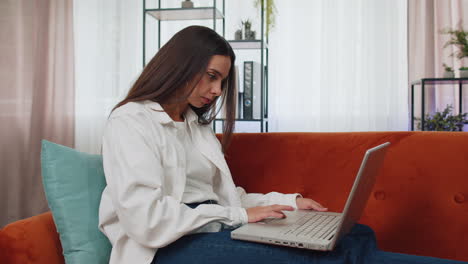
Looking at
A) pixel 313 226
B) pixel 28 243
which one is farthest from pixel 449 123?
pixel 28 243

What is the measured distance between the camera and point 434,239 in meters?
1.17

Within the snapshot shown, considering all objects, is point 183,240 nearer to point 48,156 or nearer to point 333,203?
point 48,156

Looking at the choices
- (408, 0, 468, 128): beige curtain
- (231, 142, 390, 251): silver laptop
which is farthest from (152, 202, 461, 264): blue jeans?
(408, 0, 468, 128): beige curtain

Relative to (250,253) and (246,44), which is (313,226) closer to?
(250,253)

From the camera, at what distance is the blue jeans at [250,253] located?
32.2 inches

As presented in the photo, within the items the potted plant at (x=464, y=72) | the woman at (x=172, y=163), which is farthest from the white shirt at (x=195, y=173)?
the potted plant at (x=464, y=72)

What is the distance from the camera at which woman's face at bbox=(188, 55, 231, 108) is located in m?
1.14

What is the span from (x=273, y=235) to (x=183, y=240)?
8.3 inches

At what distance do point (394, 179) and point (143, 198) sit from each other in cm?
79

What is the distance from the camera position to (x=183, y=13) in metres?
2.75

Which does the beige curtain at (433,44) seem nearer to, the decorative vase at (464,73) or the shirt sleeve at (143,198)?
the decorative vase at (464,73)

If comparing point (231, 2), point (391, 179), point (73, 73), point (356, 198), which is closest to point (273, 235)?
point (356, 198)

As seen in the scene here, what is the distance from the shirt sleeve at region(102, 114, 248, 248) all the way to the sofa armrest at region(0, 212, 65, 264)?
0.62ft

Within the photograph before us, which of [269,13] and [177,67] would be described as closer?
[177,67]
